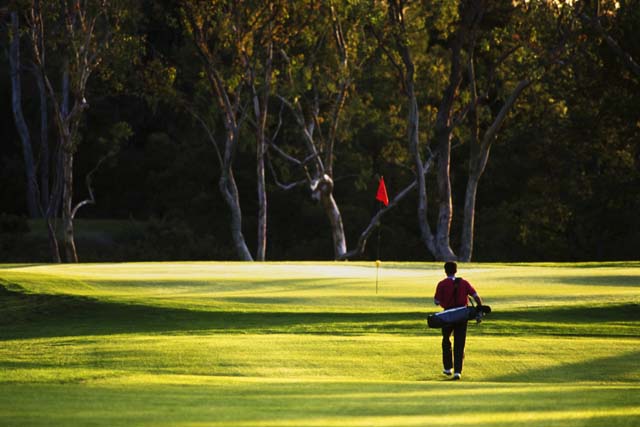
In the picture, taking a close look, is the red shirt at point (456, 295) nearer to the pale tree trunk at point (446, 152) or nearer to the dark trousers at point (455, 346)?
the dark trousers at point (455, 346)

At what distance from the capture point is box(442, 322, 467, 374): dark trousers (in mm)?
17188

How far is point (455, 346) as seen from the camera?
17250mm

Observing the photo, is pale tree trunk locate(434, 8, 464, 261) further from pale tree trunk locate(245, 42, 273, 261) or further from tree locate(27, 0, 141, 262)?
tree locate(27, 0, 141, 262)

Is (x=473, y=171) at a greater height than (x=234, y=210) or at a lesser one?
greater

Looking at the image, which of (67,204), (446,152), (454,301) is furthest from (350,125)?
(454,301)

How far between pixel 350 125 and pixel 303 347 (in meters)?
44.2

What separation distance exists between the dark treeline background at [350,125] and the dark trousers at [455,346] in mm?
25114

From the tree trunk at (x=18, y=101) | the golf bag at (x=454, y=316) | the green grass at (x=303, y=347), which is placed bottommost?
the green grass at (x=303, y=347)

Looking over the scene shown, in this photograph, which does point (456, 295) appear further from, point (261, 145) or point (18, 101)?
point (18, 101)

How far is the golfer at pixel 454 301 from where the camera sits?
16984 mm

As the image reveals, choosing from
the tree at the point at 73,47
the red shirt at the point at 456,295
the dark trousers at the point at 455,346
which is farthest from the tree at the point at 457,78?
the red shirt at the point at 456,295

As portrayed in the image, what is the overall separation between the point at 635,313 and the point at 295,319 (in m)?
6.77

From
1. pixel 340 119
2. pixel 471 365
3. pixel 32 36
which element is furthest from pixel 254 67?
pixel 471 365

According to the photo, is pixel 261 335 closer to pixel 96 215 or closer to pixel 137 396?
pixel 137 396
